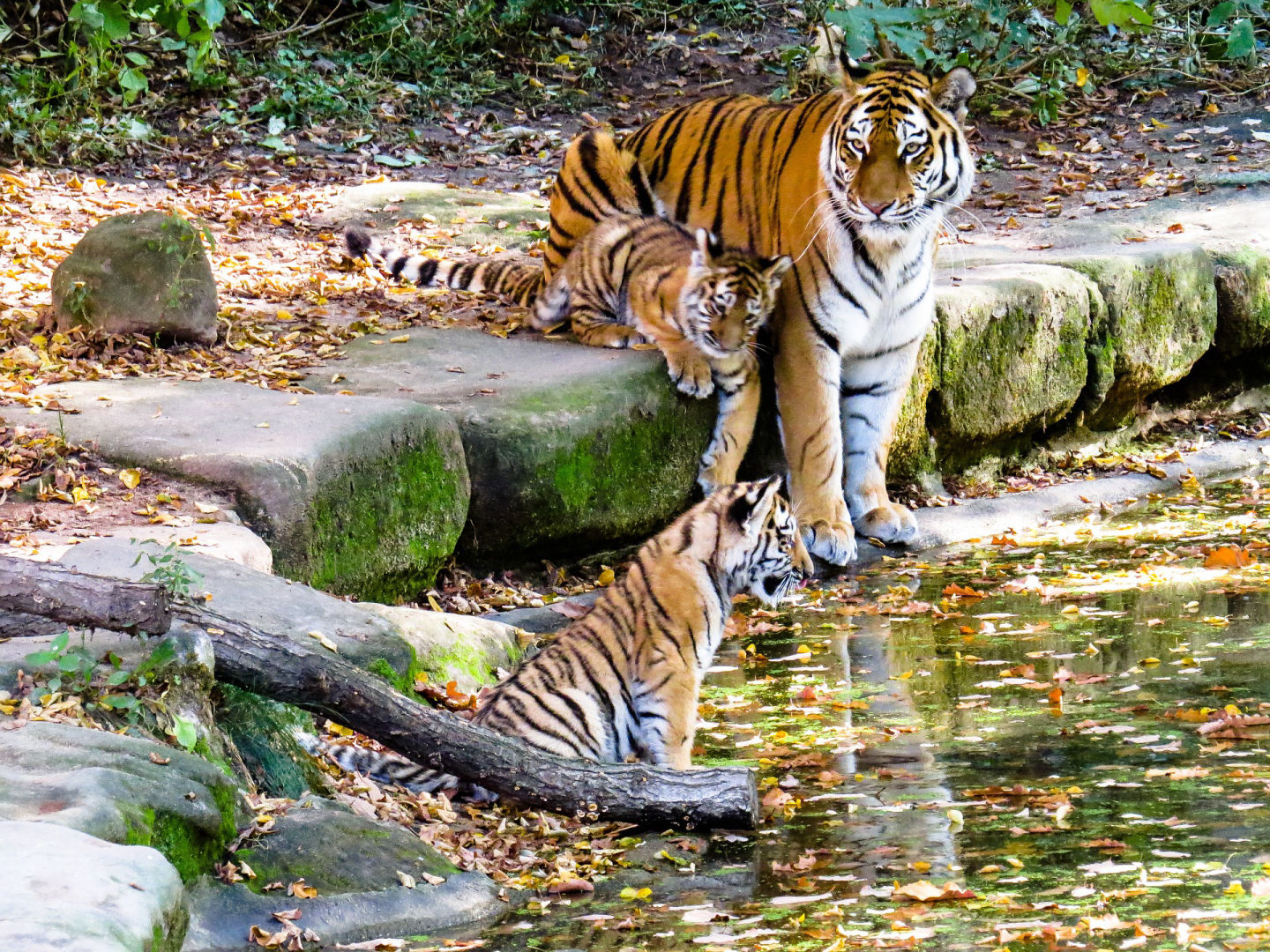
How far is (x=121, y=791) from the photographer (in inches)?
119

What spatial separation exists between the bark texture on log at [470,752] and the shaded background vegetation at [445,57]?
648cm

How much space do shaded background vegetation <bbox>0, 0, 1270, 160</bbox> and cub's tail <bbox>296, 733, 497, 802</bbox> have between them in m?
6.18

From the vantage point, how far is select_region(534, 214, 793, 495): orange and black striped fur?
6527 mm

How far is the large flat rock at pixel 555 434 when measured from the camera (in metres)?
6.15

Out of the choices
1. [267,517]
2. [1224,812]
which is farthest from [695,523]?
[1224,812]

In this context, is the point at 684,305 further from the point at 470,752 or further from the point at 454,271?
the point at 470,752

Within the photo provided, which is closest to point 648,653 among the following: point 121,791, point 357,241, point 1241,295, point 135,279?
point 121,791

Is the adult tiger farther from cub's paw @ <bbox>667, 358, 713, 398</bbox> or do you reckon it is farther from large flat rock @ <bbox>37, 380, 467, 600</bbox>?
large flat rock @ <bbox>37, 380, 467, 600</bbox>

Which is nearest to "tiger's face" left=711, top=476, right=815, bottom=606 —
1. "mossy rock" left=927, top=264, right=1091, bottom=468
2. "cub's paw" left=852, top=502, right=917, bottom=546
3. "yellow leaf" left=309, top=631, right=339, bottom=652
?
"yellow leaf" left=309, top=631, right=339, bottom=652

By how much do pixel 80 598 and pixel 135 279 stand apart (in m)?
3.30

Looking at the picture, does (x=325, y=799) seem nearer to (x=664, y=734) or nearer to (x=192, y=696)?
(x=192, y=696)

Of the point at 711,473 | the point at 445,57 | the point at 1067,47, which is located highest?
the point at 1067,47

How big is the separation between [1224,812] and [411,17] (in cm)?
968

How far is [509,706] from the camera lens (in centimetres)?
431
